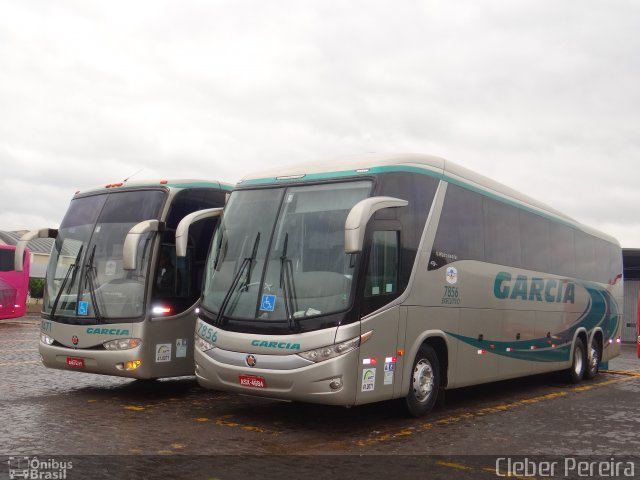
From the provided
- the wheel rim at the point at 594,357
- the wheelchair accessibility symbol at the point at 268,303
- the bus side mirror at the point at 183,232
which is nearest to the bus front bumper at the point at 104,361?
the bus side mirror at the point at 183,232

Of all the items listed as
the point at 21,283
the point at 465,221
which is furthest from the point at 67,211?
the point at 21,283

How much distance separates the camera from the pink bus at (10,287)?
26.8 meters

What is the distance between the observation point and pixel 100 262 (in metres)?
10.3

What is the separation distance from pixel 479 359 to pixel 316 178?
Answer: 165 inches

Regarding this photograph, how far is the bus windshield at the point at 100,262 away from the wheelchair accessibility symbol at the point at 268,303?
241cm

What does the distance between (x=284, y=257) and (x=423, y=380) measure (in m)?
2.62

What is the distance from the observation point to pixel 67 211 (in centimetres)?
1123

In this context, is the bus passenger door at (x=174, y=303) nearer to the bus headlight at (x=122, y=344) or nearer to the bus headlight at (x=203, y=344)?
the bus headlight at (x=122, y=344)

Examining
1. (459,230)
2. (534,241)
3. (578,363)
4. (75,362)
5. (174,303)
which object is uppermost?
(534,241)

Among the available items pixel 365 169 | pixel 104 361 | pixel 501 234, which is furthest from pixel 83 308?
pixel 501 234

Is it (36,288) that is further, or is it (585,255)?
(36,288)

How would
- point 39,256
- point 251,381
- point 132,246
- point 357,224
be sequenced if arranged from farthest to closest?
point 39,256, point 132,246, point 251,381, point 357,224

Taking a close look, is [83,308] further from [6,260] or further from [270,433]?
[6,260]

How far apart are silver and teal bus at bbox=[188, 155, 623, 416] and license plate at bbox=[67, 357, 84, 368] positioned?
2.13 metres
